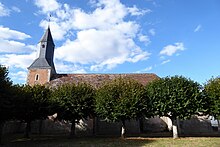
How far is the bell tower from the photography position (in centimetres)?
3814

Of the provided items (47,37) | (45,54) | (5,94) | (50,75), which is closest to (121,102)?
(5,94)

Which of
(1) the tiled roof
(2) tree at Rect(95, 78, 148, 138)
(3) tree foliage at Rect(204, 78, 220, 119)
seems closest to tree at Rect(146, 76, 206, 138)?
(3) tree foliage at Rect(204, 78, 220, 119)

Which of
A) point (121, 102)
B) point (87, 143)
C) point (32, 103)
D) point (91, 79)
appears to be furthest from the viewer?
point (91, 79)

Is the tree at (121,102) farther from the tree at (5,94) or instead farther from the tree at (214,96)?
the tree at (5,94)

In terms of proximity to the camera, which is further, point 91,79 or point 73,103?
point 91,79

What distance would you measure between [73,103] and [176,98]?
930 centimetres

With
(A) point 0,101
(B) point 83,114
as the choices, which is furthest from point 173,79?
(A) point 0,101

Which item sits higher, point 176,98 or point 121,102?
point 176,98

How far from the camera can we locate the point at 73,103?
22266mm

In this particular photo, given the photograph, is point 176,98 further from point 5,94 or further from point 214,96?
point 5,94

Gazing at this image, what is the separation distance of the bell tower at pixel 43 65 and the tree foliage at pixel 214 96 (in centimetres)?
2424

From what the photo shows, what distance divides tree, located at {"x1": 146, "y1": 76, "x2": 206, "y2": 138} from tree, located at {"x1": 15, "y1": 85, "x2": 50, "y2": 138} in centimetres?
1004

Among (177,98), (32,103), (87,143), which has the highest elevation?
(177,98)

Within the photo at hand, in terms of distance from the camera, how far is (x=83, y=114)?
22281 millimetres
